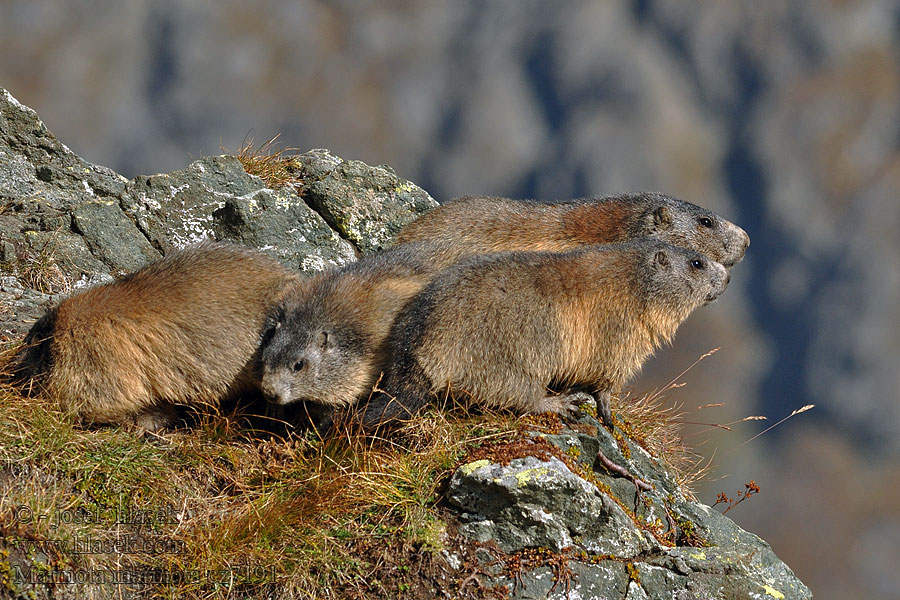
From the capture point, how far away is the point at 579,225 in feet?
34.0

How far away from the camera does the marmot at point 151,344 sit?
7.62 m

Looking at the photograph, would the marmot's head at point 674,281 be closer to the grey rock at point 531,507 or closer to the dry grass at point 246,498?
the dry grass at point 246,498

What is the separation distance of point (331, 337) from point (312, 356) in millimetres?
254

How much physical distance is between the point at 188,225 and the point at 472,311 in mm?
5474

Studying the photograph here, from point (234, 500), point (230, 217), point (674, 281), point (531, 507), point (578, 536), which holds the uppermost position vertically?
point (674, 281)

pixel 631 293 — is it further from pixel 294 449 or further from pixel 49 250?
pixel 49 250

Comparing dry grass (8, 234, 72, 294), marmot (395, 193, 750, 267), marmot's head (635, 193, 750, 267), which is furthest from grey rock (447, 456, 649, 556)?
dry grass (8, 234, 72, 294)

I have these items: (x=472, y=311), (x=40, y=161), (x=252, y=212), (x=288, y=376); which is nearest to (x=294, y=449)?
(x=288, y=376)

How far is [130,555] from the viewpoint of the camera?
6.59 metres

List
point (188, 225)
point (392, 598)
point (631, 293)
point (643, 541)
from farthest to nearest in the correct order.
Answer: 1. point (188, 225)
2. point (631, 293)
3. point (643, 541)
4. point (392, 598)

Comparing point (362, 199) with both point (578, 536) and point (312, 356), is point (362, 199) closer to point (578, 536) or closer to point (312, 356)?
point (312, 356)

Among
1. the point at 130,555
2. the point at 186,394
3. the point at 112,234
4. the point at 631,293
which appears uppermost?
the point at 631,293

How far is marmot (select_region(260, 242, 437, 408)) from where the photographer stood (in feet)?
24.6

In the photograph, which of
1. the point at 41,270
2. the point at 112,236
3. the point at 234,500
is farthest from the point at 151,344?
the point at 112,236
